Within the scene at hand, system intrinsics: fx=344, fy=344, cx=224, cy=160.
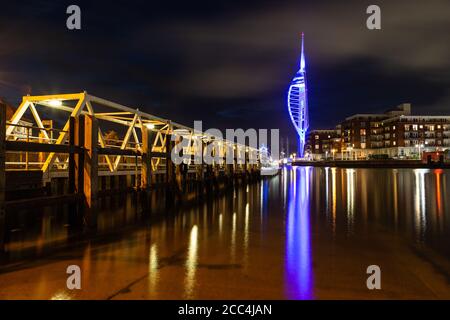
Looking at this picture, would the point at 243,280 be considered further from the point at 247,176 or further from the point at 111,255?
the point at 247,176

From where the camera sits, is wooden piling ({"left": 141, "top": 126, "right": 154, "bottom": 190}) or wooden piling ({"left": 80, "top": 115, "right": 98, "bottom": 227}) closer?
wooden piling ({"left": 80, "top": 115, "right": 98, "bottom": 227})

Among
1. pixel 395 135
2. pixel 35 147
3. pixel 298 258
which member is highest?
pixel 395 135

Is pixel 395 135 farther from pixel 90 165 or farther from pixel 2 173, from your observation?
pixel 2 173

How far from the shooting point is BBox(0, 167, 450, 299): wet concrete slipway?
5.94 meters

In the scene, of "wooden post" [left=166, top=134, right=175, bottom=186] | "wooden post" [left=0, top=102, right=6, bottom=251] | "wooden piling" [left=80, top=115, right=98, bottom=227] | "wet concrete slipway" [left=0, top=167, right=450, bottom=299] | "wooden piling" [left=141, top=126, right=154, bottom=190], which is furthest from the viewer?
"wooden post" [left=166, top=134, right=175, bottom=186]

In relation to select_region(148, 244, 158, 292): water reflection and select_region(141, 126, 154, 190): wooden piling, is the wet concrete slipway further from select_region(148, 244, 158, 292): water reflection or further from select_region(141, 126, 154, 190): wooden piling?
select_region(141, 126, 154, 190): wooden piling

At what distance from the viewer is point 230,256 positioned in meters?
8.10

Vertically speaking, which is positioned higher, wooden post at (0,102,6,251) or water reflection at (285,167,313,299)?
wooden post at (0,102,6,251)

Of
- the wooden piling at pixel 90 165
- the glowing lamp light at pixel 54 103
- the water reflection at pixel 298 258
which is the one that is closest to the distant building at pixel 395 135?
the water reflection at pixel 298 258

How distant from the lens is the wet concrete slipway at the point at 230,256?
19.5 ft

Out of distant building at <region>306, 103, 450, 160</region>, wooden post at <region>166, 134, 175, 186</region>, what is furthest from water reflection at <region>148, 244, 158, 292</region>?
distant building at <region>306, 103, 450, 160</region>

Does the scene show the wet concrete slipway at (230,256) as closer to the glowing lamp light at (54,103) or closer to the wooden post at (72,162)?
the wooden post at (72,162)

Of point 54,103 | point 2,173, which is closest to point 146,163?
point 54,103

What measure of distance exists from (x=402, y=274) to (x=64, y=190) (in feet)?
45.9
